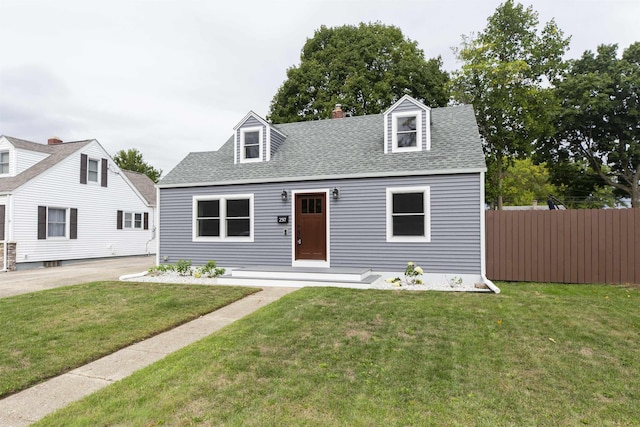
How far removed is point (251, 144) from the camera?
1255 cm

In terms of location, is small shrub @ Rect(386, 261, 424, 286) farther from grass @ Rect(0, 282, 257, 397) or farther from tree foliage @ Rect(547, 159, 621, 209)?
tree foliage @ Rect(547, 159, 621, 209)

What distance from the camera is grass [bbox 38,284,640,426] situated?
288cm

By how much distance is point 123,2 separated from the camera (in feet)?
36.1

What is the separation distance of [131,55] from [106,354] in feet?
45.1

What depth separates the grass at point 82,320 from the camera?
4086mm

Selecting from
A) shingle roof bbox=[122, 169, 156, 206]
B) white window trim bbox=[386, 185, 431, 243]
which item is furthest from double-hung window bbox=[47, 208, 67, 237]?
white window trim bbox=[386, 185, 431, 243]

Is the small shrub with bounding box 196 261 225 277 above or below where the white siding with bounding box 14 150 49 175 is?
below

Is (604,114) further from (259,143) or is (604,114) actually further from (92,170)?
(92,170)

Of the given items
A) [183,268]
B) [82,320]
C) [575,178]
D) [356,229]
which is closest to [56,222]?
[183,268]

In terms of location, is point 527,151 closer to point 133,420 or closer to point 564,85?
point 564,85

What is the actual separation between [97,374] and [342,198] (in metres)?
7.78

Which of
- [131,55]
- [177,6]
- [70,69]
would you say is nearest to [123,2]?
[177,6]

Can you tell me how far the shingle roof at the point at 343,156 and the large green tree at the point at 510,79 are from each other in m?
10.1

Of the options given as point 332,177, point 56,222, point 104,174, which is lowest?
point 56,222
